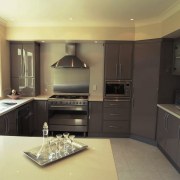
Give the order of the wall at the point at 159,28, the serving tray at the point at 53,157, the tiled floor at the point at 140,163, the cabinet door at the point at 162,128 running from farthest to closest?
the cabinet door at the point at 162,128 → the wall at the point at 159,28 → the tiled floor at the point at 140,163 → the serving tray at the point at 53,157

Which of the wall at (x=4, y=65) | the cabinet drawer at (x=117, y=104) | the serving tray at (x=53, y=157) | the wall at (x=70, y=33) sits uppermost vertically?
the wall at (x=70, y=33)

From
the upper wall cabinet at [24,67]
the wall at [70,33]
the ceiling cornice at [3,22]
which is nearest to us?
the ceiling cornice at [3,22]

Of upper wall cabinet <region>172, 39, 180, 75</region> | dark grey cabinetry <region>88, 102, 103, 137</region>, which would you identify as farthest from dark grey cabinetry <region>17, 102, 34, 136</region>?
upper wall cabinet <region>172, 39, 180, 75</region>

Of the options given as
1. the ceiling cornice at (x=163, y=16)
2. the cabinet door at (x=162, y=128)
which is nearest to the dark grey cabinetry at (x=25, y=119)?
the cabinet door at (x=162, y=128)

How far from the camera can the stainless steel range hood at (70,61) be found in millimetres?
4199

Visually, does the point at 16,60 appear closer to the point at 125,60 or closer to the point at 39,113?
the point at 39,113

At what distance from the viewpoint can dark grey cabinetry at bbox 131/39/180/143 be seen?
A: 3590 millimetres

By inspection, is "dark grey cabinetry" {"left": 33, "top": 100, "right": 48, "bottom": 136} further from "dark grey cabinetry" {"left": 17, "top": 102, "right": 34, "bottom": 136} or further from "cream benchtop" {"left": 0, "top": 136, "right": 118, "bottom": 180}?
"cream benchtop" {"left": 0, "top": 136, "right": 118, "bottom": 180}

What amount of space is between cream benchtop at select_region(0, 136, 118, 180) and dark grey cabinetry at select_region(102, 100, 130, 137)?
2570 mm

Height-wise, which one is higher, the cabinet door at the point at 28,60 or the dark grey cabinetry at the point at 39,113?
the cabinet door at the point at 28,60

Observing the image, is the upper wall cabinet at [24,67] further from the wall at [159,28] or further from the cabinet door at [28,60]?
the wall at [159,28]

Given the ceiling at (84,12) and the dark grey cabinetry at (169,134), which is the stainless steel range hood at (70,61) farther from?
the dark grey cabinetry at (169,134)

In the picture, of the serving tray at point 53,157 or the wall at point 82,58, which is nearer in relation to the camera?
the serving tray at point 53,157

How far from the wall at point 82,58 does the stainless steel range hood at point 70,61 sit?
0.67ft
